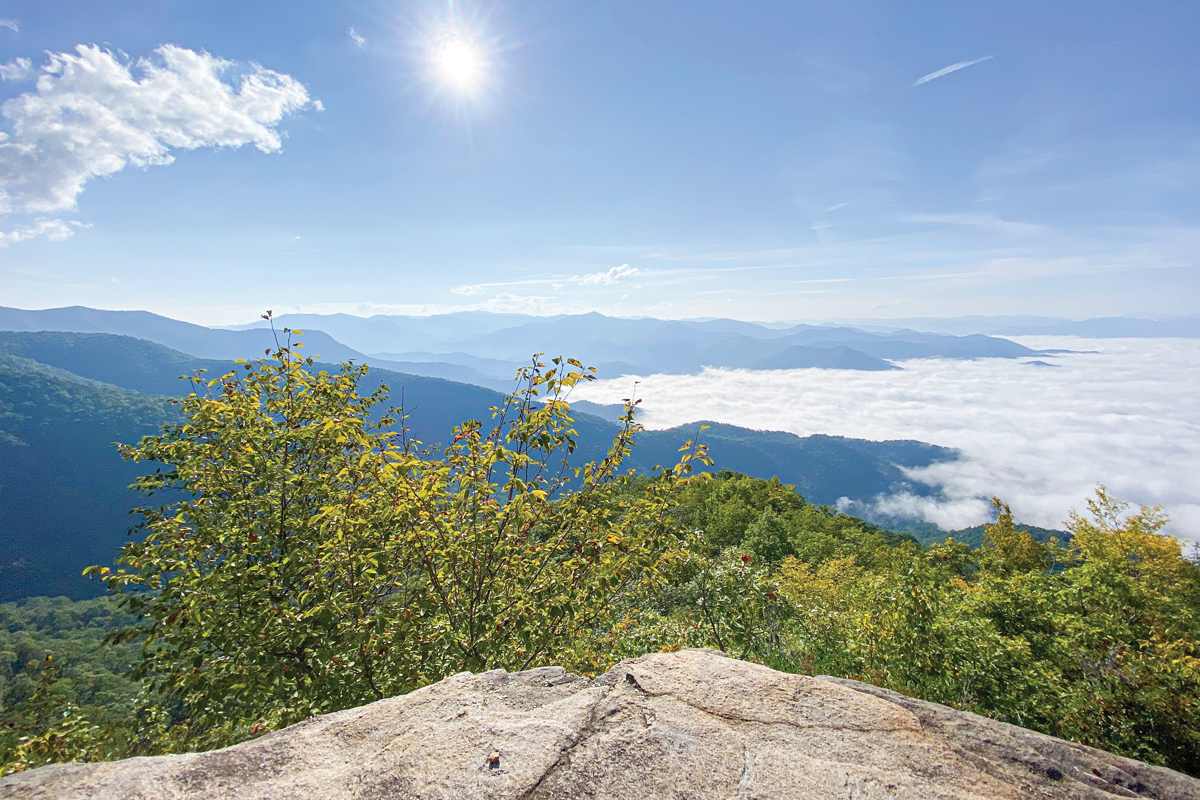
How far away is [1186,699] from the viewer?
28.0ft

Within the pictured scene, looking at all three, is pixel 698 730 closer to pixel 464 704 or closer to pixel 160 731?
pixel 464 704

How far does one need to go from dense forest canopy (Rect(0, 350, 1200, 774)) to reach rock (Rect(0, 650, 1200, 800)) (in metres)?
2.09

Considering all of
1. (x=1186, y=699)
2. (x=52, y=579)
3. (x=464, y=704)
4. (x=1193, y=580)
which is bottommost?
(x=52, y=579)

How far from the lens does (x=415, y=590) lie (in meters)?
7.98

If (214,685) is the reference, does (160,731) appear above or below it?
below

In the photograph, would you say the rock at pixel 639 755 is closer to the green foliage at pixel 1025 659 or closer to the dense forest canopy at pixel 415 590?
the dense forest canopy at pixel 415 590

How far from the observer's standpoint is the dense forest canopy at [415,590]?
23.6 feet

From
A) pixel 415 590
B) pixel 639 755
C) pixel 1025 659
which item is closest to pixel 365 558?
pixel 415 590

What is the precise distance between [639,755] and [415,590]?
16.0 feet

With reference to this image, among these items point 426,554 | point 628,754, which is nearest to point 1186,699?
point 628,754

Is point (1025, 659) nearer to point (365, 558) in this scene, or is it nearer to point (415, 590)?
point (415, 590)

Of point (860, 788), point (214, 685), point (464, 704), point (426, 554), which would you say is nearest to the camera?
point (860, 788)

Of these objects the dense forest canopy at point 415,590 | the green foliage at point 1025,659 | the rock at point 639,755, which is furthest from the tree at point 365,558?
the green foliage at point 1025,659

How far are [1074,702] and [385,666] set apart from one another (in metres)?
12.2
